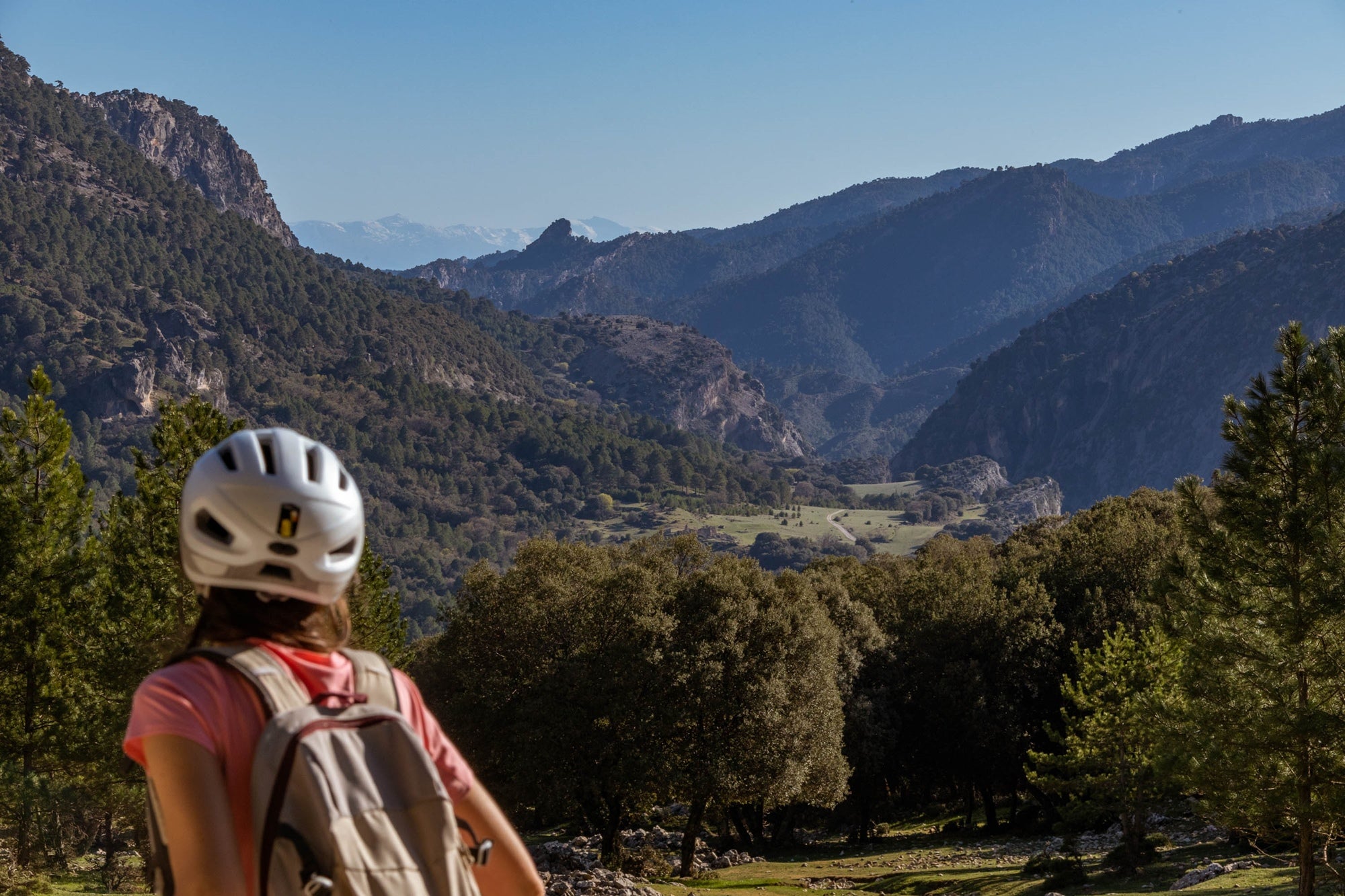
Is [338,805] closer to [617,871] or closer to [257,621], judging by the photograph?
[257,621]

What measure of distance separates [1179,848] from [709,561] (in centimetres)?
2580

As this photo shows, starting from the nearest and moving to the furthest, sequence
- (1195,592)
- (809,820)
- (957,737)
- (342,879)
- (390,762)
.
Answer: (342,879) < (390,762) < (1195,592) < (957,737) < (809,820)

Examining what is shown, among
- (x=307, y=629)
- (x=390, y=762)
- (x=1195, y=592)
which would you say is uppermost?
(x=307, y=629)

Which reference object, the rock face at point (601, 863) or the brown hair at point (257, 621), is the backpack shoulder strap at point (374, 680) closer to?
the brown hair at point (257, 621)

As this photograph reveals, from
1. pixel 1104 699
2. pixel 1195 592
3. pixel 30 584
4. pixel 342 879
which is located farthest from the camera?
pixel 1104 699

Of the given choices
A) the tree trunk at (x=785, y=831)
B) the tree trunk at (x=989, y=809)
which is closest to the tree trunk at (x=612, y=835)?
the tree trunk at (x=785, y=831)

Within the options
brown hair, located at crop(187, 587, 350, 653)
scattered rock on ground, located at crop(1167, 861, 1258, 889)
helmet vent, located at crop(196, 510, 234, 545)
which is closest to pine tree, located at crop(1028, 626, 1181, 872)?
scattered rock on ground, located at crop(1167, 861, 1258, 889)

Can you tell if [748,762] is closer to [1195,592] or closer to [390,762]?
[1195,592]

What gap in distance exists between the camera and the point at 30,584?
3309 cm

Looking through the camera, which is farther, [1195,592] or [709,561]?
[709,561]

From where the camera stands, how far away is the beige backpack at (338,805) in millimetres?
3168

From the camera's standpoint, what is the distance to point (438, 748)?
3756 mm

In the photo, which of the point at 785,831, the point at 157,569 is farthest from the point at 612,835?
the point at 157,569

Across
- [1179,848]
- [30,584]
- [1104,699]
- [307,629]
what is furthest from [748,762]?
[307,629]
